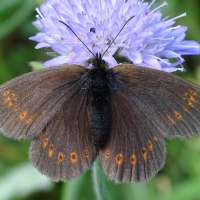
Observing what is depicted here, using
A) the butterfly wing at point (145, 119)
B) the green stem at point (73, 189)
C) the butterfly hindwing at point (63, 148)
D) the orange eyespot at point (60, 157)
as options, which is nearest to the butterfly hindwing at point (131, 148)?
the butterfly wing at point (145, 119)

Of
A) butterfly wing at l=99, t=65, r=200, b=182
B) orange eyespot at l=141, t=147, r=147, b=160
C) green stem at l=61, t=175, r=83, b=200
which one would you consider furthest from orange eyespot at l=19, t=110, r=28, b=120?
green stem at l=61, t=175, r=83, b=200

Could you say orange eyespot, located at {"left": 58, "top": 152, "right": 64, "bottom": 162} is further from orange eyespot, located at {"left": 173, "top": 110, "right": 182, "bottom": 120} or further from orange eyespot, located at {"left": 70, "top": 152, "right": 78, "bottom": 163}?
orange eyespot, located at {"left": 173, "top": 110, "right": 182, "bottom": 120}

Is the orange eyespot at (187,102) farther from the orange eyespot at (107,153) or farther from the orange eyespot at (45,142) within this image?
the orange eyespot at (45,142)

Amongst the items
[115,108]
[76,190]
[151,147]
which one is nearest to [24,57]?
[76,190]

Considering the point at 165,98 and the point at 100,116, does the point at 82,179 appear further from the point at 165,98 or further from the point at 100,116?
the point at 165,98

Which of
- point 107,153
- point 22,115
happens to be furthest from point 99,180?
point 22,115

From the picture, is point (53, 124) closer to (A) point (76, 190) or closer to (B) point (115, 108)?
(B) point (115, 108)
